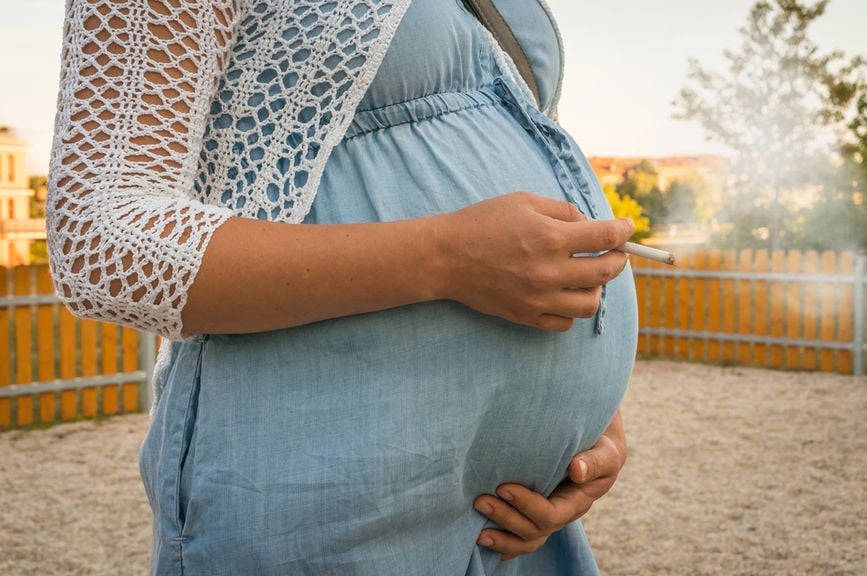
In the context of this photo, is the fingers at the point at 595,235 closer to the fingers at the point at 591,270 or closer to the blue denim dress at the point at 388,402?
the fingers at the point at 591,270

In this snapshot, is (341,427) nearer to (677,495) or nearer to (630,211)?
(677,495)

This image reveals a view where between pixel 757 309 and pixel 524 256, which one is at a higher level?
pixel 524 256

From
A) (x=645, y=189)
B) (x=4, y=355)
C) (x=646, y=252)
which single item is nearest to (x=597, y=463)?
(x=646, y=252)

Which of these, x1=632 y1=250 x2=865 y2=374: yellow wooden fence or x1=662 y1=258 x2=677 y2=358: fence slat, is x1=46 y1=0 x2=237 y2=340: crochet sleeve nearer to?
x1=632 y1=250 x2=865 y2=374: yellow wooden fence

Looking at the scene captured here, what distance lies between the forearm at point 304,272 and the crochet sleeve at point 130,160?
0.08 ft

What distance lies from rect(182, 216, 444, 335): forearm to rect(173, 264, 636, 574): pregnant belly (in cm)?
7

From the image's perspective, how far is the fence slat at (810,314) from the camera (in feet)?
37.7

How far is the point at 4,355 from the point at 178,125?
8197 millimetres

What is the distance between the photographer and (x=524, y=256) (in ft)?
3.18

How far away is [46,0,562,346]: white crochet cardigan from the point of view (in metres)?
0.94

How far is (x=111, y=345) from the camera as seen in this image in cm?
877

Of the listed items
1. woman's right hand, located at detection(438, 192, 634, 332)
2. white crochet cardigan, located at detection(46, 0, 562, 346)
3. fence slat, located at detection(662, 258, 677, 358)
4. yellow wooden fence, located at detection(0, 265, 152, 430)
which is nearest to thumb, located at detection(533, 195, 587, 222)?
woman's right hand, located at detection(438, 192, 634, 332)

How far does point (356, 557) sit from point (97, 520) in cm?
537

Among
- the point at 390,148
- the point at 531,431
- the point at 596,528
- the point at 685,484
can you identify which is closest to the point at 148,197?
the point at 390,148
